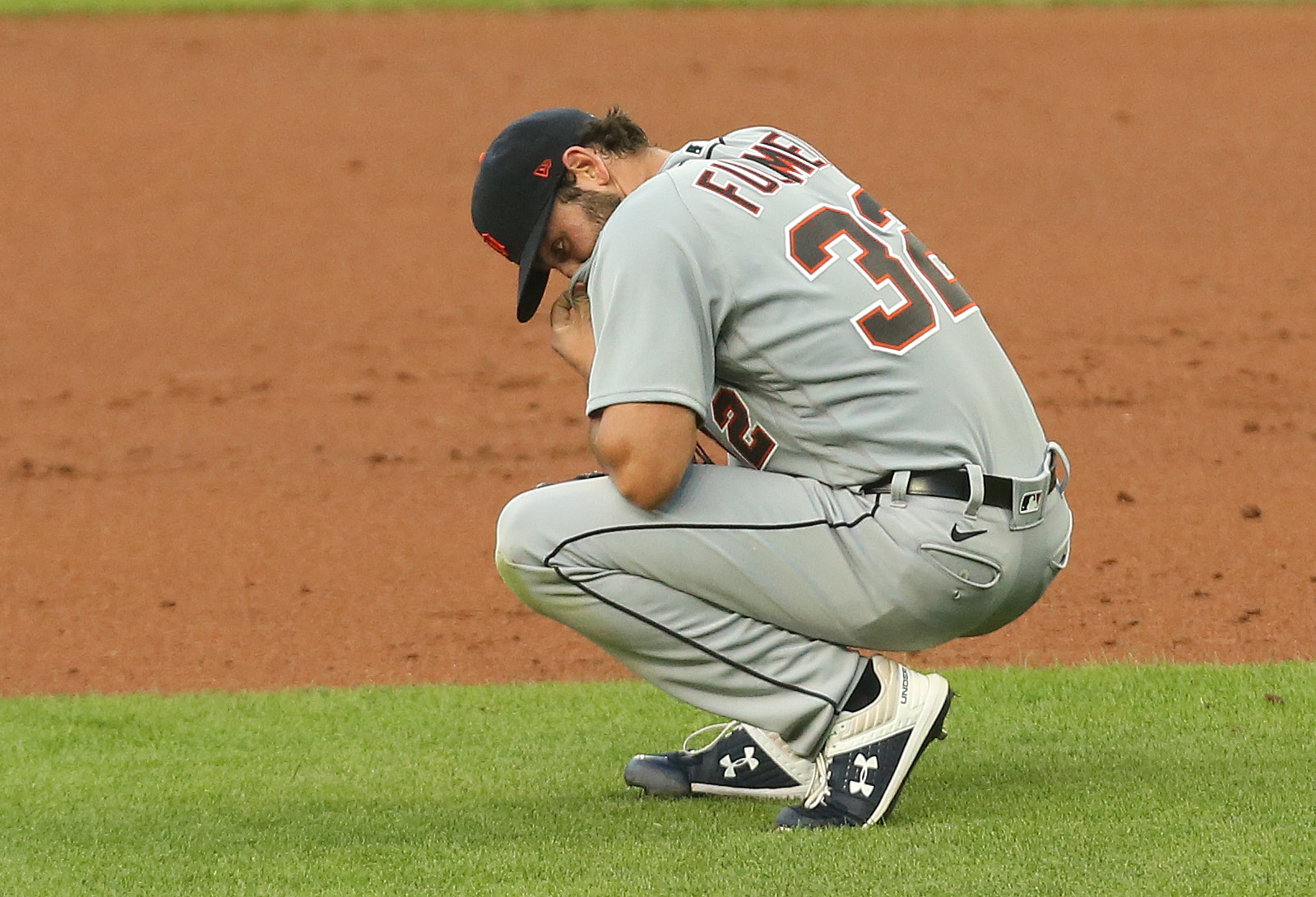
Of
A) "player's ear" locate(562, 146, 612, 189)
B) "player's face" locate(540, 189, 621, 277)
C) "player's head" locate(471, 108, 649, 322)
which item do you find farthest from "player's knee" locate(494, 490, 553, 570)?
"player's ear" locate(562, 146, 612, 189)

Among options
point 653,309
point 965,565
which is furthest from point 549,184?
point 965,565

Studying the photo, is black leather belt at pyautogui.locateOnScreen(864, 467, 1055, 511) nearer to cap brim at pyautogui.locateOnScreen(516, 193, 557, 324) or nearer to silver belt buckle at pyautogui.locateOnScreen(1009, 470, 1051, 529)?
silver belt buckle at pyautogui.locateOnScreen(1009, 470, 1051, 529)

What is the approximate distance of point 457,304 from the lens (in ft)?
28.4

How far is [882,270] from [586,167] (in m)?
0.55

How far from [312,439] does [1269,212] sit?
204 inches

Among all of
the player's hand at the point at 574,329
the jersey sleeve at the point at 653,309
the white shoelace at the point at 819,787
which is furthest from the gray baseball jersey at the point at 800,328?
the white shoelace at the point at 819,787

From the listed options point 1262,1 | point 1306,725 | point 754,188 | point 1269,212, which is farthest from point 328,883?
point 1262,1

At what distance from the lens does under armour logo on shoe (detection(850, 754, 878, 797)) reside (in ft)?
9.96

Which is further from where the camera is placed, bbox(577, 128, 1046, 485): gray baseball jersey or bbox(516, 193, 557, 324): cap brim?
bbox(516, 193, 557, 324): cap brim

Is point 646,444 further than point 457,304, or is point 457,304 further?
point 457,304

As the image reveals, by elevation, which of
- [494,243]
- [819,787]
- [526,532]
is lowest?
[819,787]

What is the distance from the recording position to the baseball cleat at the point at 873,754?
3.04 m

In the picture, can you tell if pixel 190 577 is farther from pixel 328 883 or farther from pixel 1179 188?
pixel 1179 188

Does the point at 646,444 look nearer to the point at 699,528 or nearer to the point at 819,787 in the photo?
the point at 699,528
